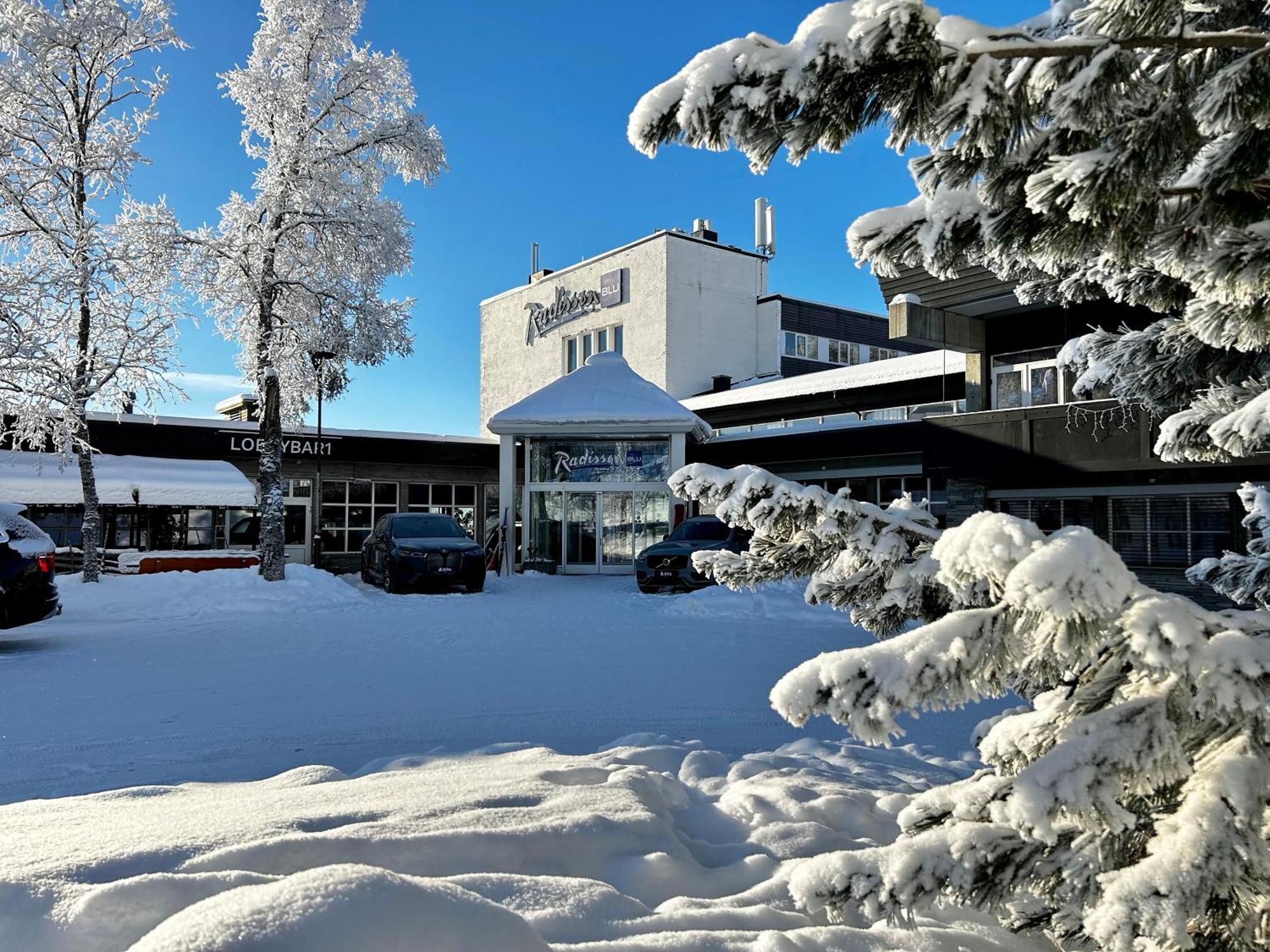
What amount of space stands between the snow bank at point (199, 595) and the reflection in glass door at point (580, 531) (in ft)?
25.6

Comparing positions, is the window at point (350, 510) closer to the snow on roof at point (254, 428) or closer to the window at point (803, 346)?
the snow on roof at point (254, 428)

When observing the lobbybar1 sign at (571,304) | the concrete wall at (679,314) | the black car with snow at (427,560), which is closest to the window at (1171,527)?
the black car with snow at (427,560)

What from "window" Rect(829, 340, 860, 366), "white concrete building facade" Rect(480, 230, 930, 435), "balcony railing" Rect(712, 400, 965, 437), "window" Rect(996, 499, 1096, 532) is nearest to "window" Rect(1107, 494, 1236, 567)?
"window" Rect(996, 499, 1096, 532)

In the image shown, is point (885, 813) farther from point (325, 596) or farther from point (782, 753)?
point (325, 596)

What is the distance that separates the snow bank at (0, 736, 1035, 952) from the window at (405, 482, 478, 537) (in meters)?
26.9

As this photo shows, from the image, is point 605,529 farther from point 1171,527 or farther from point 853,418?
point 1171,527

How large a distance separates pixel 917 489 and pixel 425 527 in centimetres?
1316

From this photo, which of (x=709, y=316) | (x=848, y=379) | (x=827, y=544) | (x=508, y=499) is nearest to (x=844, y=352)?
(x=709, y=316)

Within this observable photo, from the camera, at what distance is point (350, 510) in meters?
29.7

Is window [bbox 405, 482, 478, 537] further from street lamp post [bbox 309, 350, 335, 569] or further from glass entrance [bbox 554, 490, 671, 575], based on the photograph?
glass entrance [bbox 554, 490, 671, 575]

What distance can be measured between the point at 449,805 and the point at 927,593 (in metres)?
2.28

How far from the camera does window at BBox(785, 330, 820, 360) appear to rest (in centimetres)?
3984

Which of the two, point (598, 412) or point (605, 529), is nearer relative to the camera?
point (598, 412)

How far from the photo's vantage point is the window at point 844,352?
1638 inches
